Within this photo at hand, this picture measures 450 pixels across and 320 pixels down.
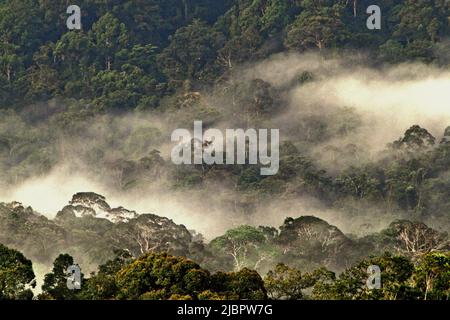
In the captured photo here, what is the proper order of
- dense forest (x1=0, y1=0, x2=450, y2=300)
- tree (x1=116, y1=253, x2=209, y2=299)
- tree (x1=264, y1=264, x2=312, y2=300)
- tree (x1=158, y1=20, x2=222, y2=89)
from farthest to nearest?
1. tree (x1=158, y1=20, x2=222, y2=89)
2. dense forest (x1=0, y1=0, x2=450, y2=300)
3. tree (x1=264, y1=264, x2=312, y2=300)
4. tree (x1=116, y1=253, x2=209, y2=299)

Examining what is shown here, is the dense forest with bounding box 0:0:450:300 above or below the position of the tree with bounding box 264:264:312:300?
above

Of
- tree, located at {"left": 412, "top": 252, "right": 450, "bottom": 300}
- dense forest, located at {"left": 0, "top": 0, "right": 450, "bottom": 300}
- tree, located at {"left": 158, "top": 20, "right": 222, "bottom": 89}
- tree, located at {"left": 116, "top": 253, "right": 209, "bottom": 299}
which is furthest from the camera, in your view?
tree, located at {"left": 158, "top": 20, "right": 222, "bottom": 89}

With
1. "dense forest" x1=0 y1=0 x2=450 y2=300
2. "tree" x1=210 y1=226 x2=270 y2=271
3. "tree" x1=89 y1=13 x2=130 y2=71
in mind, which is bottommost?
"tree" x1=210 y1=226 x2=270 y2=271

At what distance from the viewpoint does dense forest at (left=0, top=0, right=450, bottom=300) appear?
82250 millimetres

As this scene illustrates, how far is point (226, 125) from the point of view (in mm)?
121562

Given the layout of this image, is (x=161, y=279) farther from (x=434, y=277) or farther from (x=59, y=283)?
(x=434, y=277)

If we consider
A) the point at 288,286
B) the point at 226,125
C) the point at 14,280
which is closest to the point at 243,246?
the point at 288,286

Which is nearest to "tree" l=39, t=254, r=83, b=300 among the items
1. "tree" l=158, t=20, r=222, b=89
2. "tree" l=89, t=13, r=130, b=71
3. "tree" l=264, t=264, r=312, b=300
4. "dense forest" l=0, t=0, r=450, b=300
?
"tree" l=264, t=264, r=312, b=300

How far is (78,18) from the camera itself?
420 ft

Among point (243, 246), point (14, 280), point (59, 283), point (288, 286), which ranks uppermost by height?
point (243, 246)

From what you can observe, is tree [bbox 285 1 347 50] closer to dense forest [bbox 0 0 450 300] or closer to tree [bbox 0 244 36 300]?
dense forest [bbox 0 0 450 300]

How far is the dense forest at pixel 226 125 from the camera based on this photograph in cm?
8225

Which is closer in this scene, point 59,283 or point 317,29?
point 59,283
